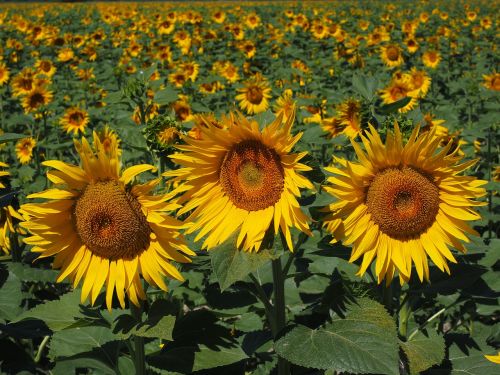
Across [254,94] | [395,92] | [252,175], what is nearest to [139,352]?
[252,175]

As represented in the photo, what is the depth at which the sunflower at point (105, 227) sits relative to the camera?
1.79 m

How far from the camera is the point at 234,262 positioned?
1.74 metres

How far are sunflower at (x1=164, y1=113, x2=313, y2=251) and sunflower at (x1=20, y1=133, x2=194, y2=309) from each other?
112 millimetres

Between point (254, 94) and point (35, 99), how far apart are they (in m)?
2.73

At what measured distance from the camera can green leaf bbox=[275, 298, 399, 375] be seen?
1674 mm

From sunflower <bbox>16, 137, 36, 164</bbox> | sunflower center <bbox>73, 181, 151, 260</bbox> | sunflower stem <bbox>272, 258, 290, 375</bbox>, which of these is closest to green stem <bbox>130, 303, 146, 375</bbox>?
sunflower center <bbox>73, 181, 151, 260</bbox>

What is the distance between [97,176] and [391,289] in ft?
3.90

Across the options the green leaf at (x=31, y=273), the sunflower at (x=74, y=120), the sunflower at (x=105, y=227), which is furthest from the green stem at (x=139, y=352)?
the sunflower at (x=74, y=120)

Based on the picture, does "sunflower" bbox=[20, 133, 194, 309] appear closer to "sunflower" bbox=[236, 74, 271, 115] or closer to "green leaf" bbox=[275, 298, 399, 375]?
"green leaf" bbox=[275, 298, 399, 375]

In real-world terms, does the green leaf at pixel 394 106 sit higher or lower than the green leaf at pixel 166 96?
lower

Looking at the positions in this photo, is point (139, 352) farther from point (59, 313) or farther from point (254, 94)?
point (254, 94)

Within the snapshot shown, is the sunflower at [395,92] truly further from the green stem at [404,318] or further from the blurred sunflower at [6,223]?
the blurred sunflower at [6,223]

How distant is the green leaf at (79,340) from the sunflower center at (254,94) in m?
4.32

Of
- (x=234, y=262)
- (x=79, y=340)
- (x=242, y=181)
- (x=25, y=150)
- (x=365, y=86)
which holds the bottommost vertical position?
(x=79, y=340)
